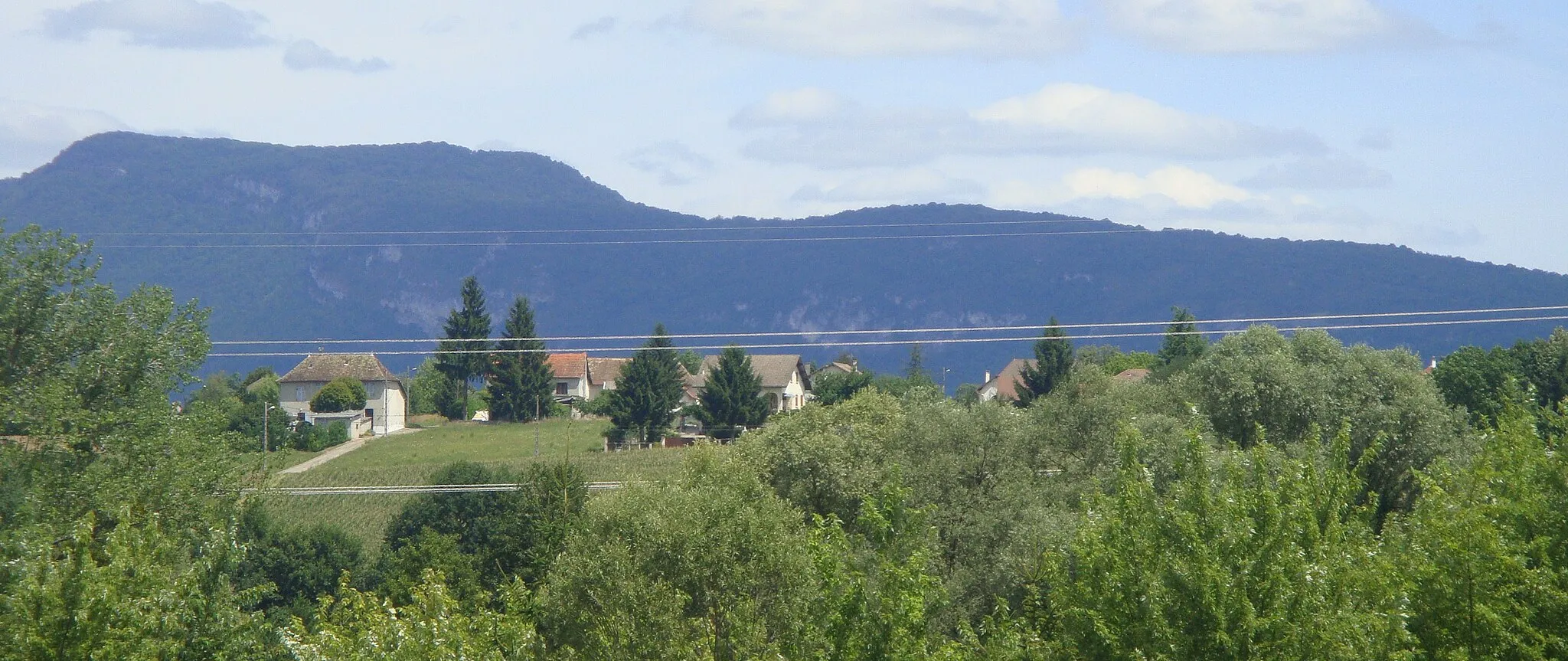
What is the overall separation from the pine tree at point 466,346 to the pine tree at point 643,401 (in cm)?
1358

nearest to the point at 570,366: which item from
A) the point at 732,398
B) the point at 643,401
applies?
the point at 643,401

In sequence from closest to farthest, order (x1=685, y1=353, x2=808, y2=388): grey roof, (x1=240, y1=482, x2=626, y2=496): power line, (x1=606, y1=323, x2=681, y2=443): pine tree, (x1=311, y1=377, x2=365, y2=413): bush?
(x1=240, y1=482, x2=626, y2=496): power line, (x1=606, y1=323, x2=681, y2=443): pine tree, (x1=311, y1=377, x2=365, y2=413): bush, (x1=685, y1=353, x2=808, y2=388): grey roof

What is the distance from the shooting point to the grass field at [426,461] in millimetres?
69062

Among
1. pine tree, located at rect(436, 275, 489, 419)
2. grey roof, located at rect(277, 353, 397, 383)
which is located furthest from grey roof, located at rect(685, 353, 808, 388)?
grey roof, located at rect(277, 353, 397, 383)

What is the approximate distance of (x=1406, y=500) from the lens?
4612 cm

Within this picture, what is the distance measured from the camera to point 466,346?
380ft

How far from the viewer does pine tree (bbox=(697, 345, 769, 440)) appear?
9269cm

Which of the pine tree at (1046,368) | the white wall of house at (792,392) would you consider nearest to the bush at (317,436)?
the white wall of house at (792,392)

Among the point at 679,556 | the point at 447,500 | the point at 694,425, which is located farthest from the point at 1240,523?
the point at 694,425

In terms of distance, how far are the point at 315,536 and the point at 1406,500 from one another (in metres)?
45.0

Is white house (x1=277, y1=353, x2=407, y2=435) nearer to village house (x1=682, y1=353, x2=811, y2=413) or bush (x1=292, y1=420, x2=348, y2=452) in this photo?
bush (x1=292, y1=420, x2=348, y2=452)

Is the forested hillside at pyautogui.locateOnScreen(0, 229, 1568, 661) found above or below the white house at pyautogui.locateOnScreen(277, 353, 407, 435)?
above

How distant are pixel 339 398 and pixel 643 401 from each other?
101ft

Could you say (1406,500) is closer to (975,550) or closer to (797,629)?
(975,550)
